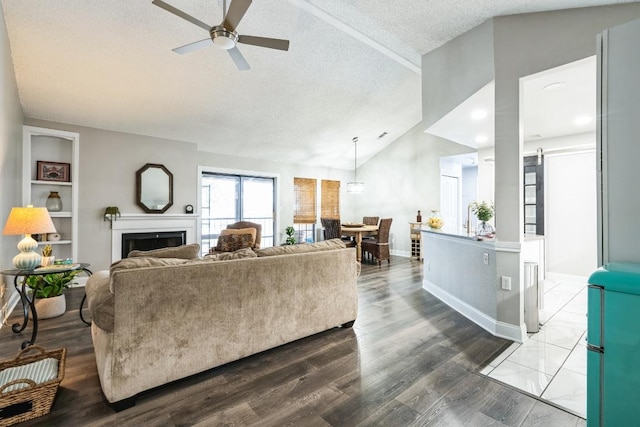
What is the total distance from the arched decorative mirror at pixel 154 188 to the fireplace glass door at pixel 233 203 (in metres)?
0.88

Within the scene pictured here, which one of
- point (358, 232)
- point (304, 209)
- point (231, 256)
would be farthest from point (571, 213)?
point (304, 209)

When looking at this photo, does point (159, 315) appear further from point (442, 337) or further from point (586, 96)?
point (586, 96)

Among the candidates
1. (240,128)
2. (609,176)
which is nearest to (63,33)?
(240,128)

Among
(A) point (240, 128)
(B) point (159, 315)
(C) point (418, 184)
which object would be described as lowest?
(B) point (159, 315)

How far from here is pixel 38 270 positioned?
2.53m

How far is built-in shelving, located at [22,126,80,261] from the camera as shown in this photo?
4.31m

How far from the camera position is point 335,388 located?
2016 millimetres

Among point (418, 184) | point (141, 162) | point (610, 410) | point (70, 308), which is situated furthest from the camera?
point (418, 184)

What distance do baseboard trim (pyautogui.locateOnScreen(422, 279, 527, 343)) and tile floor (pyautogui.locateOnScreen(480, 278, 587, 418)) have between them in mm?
102

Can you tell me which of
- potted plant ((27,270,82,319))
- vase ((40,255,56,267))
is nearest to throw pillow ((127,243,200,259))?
vase ((40,255,56,267))

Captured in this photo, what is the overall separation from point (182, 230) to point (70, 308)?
2171mm

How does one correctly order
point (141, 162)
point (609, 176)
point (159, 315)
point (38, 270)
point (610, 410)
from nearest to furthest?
point (610, 410) → point (609, 176) → point (159, 315) → point (38, 270) → point (141, 162)

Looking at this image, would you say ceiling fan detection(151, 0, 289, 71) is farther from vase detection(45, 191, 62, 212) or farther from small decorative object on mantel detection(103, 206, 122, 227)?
vase detection(45, 191, 62, 212)

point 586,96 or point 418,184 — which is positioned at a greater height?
point 586,96
